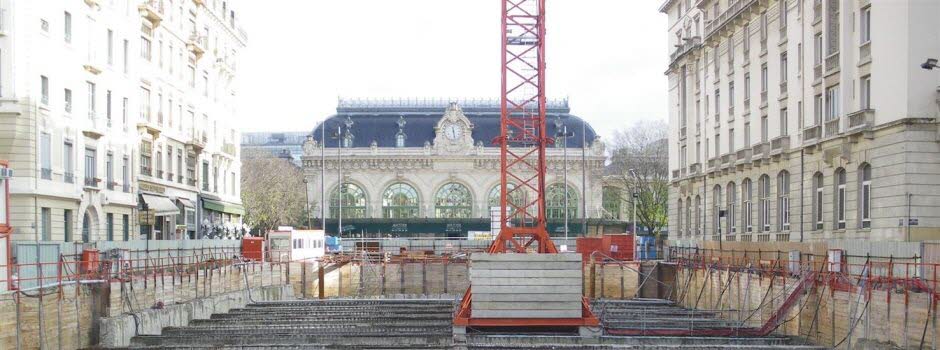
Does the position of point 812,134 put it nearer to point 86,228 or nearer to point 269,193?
point 86,228

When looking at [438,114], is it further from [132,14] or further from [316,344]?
[316,344]

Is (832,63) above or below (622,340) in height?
above

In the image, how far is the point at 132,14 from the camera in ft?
185

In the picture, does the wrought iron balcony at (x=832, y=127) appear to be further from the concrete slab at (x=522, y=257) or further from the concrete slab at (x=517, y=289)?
the concrete slab at (x=517, y=289)

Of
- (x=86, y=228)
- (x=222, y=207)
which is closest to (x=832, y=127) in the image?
(x=86, y=228)

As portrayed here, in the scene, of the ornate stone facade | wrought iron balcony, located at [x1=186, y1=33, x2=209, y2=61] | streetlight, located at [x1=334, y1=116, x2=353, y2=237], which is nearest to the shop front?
wrought iron balcony, located at [x1=186, y1=33, x2=209, y2=61]

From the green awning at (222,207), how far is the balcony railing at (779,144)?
109 ft

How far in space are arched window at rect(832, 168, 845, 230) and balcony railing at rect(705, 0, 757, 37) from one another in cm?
1307

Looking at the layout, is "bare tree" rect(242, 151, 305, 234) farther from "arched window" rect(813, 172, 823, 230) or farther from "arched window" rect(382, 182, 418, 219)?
"arched window" rect(813, 172, 823, 230)

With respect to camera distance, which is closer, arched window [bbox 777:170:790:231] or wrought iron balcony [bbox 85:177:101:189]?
wrought iron balcony [bbox 85:177:101:189]

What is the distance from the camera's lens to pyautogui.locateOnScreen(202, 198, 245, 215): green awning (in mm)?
71438

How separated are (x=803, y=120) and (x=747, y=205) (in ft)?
34.4

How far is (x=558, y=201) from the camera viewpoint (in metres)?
119

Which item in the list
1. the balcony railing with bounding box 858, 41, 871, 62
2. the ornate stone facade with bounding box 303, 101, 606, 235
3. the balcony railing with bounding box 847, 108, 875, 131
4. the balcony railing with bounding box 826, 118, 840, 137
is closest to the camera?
the balcony railing with bounding box 847, 108, 875, 131
